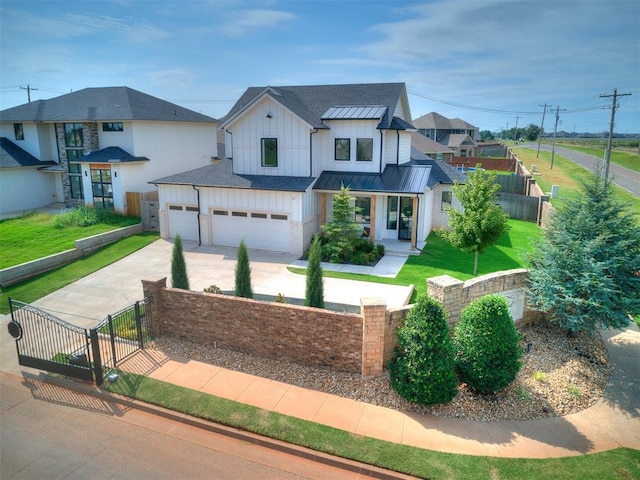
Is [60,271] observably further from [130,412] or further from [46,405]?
[130,412]

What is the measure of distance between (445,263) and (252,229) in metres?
9.41

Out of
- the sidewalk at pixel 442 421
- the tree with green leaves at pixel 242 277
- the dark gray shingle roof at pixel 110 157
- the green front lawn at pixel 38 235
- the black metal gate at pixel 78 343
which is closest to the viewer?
the sidewalk at pixel 442 421

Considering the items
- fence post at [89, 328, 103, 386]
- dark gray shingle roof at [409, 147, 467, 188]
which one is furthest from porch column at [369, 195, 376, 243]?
fence post at [89, 328, 103, 386]

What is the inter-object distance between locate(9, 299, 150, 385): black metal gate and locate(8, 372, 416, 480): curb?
240 millimetres

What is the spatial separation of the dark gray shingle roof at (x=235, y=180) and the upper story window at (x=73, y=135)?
10.9 meters

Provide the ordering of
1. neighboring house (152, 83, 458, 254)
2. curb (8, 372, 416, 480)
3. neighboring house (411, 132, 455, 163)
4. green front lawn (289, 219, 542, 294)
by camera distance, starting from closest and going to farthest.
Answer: curb (8, 372, 416, 480) → green front lawn (289, 219, 542, 294) → neighboring house (152, 83, 458, 254) → neighboring house (411, 132, 455, 163)

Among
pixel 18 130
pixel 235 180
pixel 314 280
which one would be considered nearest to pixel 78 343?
pixel 314 280

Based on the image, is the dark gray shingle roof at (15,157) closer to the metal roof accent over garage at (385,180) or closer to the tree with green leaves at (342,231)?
the metal roof accent over garage at (385,180)

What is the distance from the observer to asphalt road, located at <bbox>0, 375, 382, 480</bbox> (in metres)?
7.73

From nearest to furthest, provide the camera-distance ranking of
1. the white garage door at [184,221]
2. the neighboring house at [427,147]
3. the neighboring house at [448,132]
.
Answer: the white garage door at [184,221]
the neighboring house at [427,147]
the neighboring house at [448,132]

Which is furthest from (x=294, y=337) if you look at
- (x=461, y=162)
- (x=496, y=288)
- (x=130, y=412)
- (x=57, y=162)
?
(x=461, y=162)

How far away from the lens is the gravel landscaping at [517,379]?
956 cm

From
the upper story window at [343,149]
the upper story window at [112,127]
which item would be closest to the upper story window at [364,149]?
the upper story window at [343,149]

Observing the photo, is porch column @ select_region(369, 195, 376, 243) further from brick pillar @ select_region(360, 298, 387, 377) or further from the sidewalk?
the sidewalk
